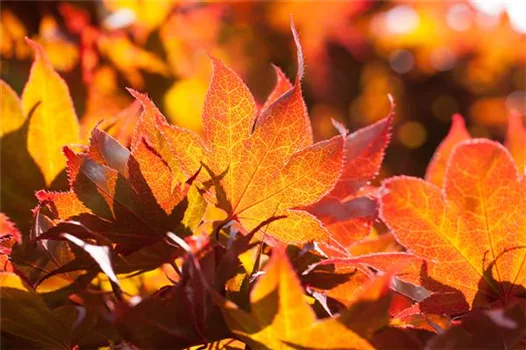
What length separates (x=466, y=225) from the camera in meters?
0.60

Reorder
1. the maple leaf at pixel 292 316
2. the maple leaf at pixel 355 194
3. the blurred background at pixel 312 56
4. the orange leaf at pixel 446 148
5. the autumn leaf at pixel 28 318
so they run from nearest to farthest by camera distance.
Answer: the maple leaf at pixel 292 316, the autumn leaf at pixel 28 318, the maple leaf at pixel 355 194, the orange leaf at pixel 446 148, the blurred background at pixel 312 56

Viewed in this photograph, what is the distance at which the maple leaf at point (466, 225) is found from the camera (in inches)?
23.0

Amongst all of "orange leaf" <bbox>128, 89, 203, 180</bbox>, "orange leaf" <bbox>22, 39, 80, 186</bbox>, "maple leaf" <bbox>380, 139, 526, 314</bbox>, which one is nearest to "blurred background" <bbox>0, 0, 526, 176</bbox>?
"orange leaf" <bbox>22, 39, 80, 186</bbox>

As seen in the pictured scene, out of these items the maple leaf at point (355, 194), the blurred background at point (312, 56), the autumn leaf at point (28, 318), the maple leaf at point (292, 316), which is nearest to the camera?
the maple leaf at point (292, 316)

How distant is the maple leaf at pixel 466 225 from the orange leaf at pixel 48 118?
0.39m

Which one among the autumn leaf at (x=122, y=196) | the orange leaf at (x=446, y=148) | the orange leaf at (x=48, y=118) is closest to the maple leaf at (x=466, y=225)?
the autumn leaf at (x=122, y=196)

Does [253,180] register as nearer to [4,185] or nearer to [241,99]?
[241,99]

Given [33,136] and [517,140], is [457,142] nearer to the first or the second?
[517,140]

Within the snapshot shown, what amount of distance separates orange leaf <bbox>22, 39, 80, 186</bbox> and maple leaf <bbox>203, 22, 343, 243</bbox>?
27 cm

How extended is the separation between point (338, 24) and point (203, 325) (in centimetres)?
220

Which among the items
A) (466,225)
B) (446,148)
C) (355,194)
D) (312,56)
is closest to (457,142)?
(446,148)

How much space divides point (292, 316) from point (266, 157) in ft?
0.56

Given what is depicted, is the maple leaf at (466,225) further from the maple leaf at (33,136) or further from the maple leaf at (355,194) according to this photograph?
the maple leaf at (33,136)

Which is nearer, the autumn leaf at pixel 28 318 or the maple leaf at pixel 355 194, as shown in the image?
the autumn leaf at pixel 28 318
